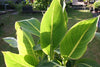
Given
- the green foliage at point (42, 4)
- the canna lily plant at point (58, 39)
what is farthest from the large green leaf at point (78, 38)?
the green foliage at point (42, 4)

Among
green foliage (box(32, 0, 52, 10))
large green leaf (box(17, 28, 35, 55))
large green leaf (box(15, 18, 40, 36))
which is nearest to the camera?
large green leaf (box(17, 28, 35, 55))

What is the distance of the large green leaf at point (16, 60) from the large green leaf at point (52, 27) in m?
0.14

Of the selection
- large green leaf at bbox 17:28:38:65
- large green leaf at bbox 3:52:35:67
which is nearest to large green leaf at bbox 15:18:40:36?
large green leaf at bbox 17:28:38:65

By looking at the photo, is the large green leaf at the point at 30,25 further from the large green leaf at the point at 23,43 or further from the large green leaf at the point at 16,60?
the large green leaf at the point at 16,60

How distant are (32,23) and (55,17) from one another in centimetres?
38

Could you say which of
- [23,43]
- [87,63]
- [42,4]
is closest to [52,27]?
[23,43]

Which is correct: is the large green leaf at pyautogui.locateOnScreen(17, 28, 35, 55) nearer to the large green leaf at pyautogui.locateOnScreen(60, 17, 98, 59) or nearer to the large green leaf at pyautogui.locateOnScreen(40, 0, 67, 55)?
the large green leaf at pyautogui.locateOnScreen(40, 0, 67, 55)

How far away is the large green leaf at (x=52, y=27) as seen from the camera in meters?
0.70

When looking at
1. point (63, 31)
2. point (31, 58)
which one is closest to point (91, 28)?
point (63, 31)

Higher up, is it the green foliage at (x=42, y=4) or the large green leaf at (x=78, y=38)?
the large green leaf at (x=78, y=38)

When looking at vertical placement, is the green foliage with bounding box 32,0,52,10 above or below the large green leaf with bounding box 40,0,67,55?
below

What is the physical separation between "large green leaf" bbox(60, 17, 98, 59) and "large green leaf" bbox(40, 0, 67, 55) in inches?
2.0

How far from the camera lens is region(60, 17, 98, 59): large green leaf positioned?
2.29ft

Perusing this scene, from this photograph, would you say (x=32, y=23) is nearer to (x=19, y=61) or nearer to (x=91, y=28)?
(x=19, y=61)
